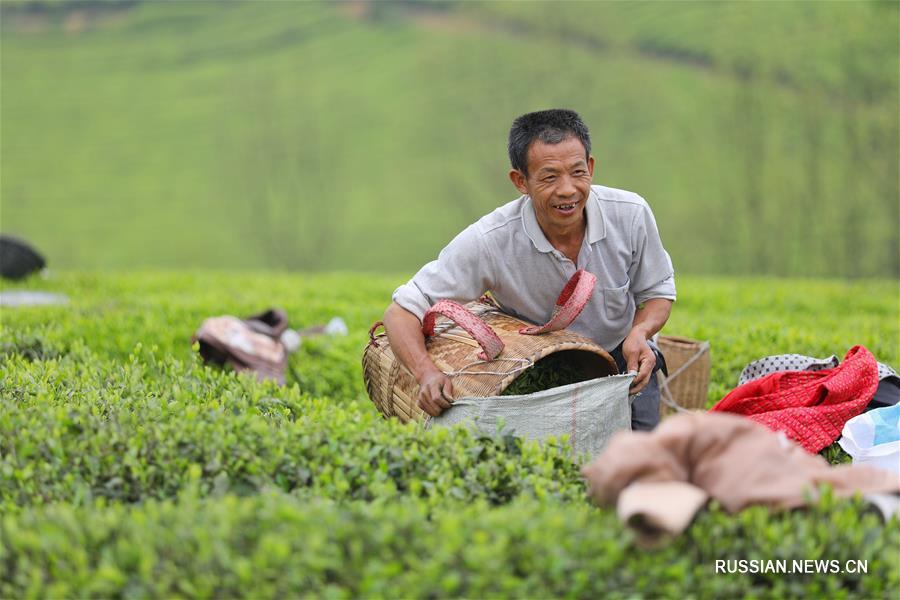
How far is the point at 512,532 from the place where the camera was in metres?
2.83

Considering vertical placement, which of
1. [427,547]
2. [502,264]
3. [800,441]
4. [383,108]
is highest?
[502,264]

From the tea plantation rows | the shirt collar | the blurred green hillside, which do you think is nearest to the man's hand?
the tea plantation rows

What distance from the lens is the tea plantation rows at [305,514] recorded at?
8.85 ft

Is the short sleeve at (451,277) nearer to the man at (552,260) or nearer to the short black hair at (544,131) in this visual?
the man at (552,260)

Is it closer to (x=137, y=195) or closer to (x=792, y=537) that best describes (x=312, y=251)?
(x=137, y=195)

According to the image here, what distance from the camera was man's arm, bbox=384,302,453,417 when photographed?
422cm

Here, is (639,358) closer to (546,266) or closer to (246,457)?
(546,266)

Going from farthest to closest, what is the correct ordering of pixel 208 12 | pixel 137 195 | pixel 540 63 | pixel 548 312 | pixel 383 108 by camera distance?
pixel 208 12
pixel 383 108
pixel 137 195
pixel 540 63
pixel 548 312

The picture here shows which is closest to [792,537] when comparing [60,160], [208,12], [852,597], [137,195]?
[852,597]

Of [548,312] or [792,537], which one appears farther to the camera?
[548,312]

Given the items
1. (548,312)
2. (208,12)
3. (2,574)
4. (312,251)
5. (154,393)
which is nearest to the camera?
(2,574)

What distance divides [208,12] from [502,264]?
38900mm

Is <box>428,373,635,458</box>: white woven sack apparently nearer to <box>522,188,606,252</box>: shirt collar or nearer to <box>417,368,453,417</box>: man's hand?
<box>417,368,453,417</box>: man's hand

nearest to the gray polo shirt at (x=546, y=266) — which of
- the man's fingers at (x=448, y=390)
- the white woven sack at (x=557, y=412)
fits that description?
the man's fingers at (x=448, y=390)
